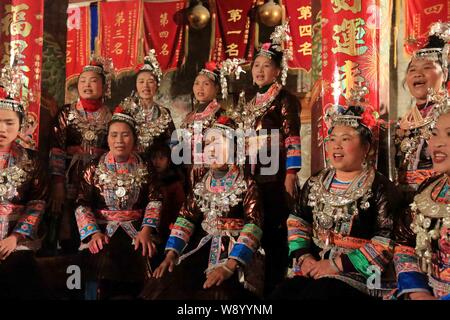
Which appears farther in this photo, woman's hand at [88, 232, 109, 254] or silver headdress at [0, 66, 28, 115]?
silver headdress at [0, 66, 28, 115]

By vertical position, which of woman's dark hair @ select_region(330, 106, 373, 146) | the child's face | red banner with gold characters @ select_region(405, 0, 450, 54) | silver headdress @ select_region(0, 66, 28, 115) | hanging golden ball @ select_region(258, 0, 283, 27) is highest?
hanging golden ball @ select_region(258, 0, 283, 27)

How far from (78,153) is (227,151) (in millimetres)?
1284

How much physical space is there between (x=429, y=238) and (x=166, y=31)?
10.9 ft

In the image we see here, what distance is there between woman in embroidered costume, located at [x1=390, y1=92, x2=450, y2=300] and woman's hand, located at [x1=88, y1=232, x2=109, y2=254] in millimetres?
1724

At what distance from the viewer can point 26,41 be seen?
4.72 m

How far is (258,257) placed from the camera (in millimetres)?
3633

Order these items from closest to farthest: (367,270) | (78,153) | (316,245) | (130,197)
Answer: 1. (367,270)
2. (316,245)
3. (130,197)
4. (78,153)

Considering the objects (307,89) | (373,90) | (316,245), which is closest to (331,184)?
(316,245)

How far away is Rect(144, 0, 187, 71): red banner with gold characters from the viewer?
5527 millimetres

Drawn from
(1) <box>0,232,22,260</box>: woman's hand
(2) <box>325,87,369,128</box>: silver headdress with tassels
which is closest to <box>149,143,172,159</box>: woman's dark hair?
(1) <box>0,232,22,260</box>: woman's hand

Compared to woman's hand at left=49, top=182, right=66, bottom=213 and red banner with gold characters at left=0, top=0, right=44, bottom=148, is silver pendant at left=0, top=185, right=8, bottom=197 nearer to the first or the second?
woman's hand at left=49, top=182, right=66, bottom=213

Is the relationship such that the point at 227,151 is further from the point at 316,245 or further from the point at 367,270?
the point at 367,270

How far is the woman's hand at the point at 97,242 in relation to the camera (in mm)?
3754

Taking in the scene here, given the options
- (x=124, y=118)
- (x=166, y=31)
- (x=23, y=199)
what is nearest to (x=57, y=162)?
(x=23, y=199)
